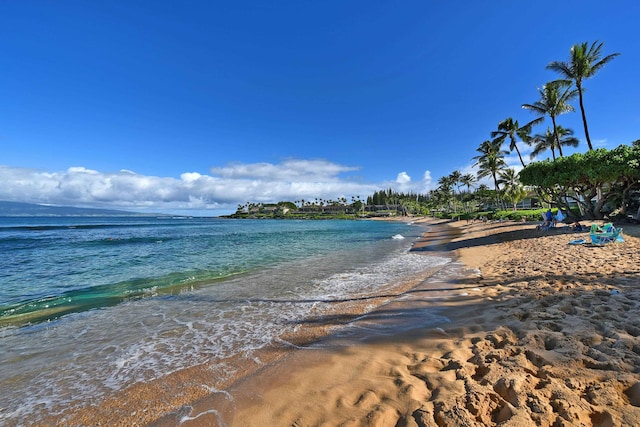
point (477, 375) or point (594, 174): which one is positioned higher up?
point (594, 174)

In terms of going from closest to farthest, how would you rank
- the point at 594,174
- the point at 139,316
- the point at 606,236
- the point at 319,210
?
the point at 139,316
the point at 606,236
the point at 594,174
the point at 319,210

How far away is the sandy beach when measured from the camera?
2.78 metres

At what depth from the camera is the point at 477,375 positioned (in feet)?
11.6

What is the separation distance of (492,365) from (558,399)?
2.92 feet

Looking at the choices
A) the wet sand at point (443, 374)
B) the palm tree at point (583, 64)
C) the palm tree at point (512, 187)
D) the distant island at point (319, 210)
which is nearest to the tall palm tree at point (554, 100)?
the palm tree at point (583, 64)

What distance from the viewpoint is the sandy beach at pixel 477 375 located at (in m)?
2.78

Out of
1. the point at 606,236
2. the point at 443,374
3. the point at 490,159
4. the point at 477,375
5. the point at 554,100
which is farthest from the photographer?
the point at 490,159

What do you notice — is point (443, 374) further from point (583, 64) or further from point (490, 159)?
point (490, 159)

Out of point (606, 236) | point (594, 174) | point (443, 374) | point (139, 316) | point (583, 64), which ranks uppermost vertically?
point (583, 64)

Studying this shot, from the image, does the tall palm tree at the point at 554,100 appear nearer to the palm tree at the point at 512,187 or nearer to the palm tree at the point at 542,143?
the palm tree at the point at 542,143

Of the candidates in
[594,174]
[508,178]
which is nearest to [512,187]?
[508,178]

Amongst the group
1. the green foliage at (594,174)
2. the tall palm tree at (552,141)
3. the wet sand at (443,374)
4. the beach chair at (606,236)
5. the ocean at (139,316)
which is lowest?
the ocean at (139,316)

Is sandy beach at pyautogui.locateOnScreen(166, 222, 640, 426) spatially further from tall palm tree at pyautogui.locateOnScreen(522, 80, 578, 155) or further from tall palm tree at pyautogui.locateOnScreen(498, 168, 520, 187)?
tall palm tree at pyautogui.locateOnScreen(498, 168, 520, 187)

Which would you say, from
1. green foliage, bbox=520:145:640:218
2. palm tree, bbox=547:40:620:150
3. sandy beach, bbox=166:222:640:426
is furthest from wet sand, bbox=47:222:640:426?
palm tree, bbox=547:40:620:150
